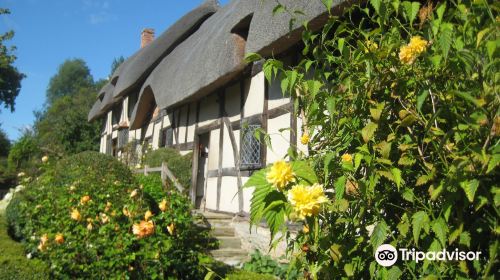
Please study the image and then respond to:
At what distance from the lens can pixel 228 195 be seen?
7988mm

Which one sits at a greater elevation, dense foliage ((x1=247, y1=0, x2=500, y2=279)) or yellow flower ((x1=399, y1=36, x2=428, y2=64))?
yellow flower ((x1=399, y1=36, x2=428, y2=64))

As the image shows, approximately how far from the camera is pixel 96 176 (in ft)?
16.7

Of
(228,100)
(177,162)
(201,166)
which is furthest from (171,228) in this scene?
(201,166)

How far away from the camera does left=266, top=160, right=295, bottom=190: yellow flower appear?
1241mm

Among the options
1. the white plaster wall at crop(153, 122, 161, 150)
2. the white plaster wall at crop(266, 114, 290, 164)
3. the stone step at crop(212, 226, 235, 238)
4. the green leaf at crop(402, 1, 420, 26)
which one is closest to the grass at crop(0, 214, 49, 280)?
the stone step at crop(212, 226, 235, 238)

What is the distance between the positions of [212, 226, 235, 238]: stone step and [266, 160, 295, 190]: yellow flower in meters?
5.74

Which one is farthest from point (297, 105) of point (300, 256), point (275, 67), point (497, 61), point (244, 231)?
point (244, 231)

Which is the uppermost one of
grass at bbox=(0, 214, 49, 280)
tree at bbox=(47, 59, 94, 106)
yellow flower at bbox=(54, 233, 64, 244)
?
tree at bbox=(47, 59, 94, 106)

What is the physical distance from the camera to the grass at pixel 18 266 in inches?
173

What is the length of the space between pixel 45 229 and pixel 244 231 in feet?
10.3

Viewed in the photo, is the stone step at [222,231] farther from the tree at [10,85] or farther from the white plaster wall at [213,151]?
the tree at [10,85]

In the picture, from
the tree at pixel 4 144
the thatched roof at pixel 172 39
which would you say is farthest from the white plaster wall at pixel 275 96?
the tree at pixel 4 144

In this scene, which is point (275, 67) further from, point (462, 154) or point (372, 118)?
point (462, 154)

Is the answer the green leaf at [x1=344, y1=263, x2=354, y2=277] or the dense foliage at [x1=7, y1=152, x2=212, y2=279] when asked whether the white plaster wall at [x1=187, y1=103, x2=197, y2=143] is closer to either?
the dense foliage at [x1=7, y1=152, x2=212, y2=279]
